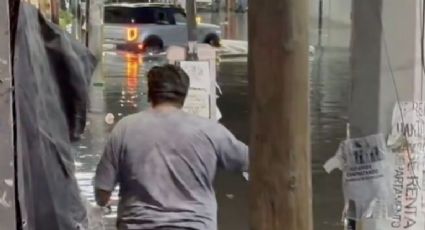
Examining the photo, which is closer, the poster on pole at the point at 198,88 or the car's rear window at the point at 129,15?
the poster on pole at the point at 198,88

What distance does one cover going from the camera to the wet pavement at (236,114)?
10.4 meters

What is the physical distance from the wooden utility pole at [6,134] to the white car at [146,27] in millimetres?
27410

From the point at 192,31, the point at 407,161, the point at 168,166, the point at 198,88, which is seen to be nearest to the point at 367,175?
the point at 407,161

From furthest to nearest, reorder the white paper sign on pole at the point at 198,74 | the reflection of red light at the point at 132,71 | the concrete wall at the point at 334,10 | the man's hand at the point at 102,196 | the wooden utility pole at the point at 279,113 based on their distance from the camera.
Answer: the concrete wall at the point at 334,10, the reflection of red light at the point at 132,71, the white paper sign on pole at the point at 198,74, the man's hand at the point at 102,196, the wooden utility pole at the point at 279,113

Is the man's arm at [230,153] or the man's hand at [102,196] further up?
the man's arm at [230,153]

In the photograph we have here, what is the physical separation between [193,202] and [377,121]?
953 mm

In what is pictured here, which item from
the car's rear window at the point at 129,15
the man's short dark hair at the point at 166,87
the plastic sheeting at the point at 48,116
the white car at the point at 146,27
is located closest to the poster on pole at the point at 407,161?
the man's short dark hair at the point at 166,87

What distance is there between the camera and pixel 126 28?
3200 cm

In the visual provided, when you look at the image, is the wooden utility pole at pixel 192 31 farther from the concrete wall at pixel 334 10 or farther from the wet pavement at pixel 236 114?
the concrete wall at pixel 334 10

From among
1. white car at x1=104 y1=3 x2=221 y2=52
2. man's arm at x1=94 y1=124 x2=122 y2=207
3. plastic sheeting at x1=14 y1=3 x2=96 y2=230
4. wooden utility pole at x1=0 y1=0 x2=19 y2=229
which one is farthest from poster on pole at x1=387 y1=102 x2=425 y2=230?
white car at x1=104 y1=3 x2=221 y2=52

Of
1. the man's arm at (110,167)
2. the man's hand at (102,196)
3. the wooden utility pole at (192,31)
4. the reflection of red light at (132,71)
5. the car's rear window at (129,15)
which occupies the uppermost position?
the wooden utility pole at (192,31)

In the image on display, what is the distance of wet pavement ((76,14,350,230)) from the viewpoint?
34.2ft

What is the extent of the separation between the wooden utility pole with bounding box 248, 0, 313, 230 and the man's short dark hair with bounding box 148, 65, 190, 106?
3.74 feet

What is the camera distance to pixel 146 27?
32.0 metres
